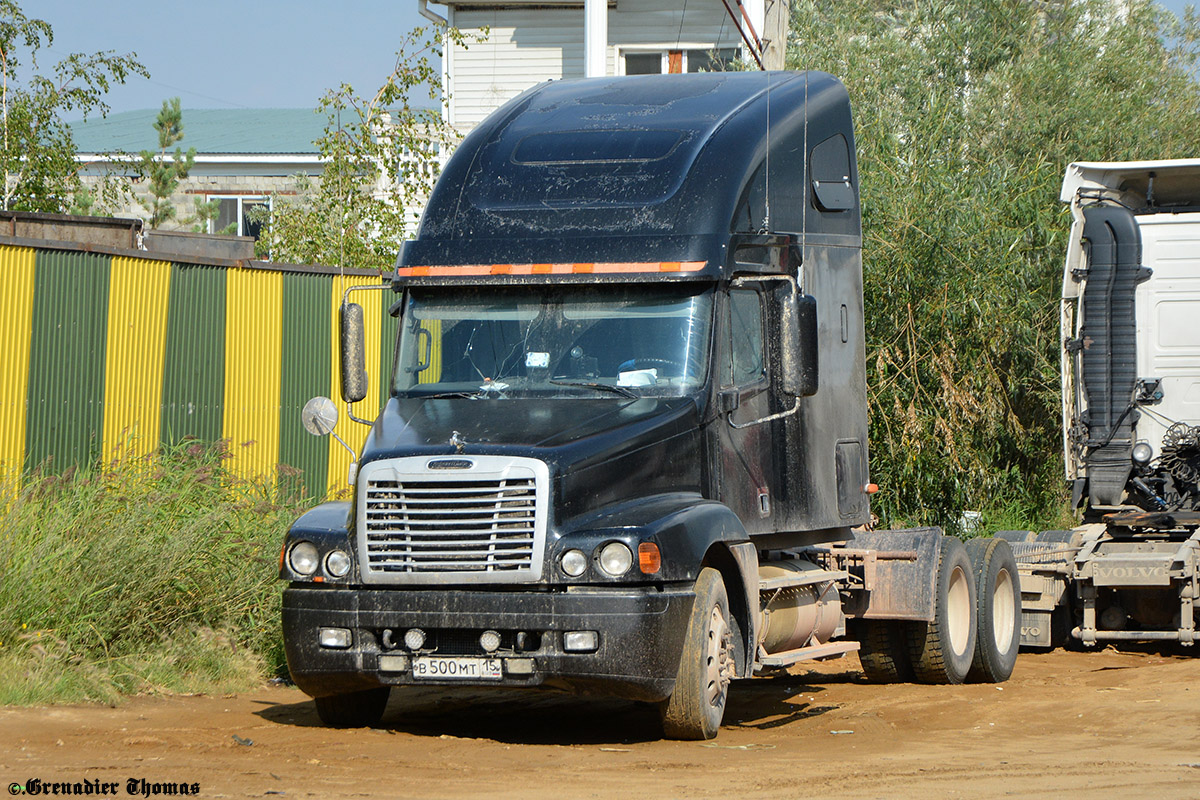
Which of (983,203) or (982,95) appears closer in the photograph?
(983,203)

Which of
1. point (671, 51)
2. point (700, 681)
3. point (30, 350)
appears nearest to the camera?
point (700, 681)

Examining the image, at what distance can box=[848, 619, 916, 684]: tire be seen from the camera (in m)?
11.0

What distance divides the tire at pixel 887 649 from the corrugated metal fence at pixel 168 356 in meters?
5.16

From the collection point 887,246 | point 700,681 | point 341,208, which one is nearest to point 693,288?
point 700,681

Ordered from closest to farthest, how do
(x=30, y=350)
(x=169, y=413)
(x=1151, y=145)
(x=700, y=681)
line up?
(x=700, y=681), (x=30, y=350), (x=169, y=413), (x=1151, y=145)

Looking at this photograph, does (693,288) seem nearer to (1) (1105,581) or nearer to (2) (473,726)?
(2) (473,726)

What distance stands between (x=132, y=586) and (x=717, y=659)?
157 inches

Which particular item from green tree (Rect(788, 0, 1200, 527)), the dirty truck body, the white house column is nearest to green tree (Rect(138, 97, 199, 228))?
the white house column

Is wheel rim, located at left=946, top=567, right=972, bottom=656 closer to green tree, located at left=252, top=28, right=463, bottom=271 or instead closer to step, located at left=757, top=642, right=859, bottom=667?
step, located at left=757, top=642, right=859, bottom=667

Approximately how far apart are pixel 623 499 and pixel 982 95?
13859 millimetres

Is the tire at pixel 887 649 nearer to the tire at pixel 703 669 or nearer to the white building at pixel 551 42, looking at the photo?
the tire at pixel 703 669

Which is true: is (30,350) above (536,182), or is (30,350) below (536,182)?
below

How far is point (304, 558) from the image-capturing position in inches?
314

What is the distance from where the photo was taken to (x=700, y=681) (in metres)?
7.76
